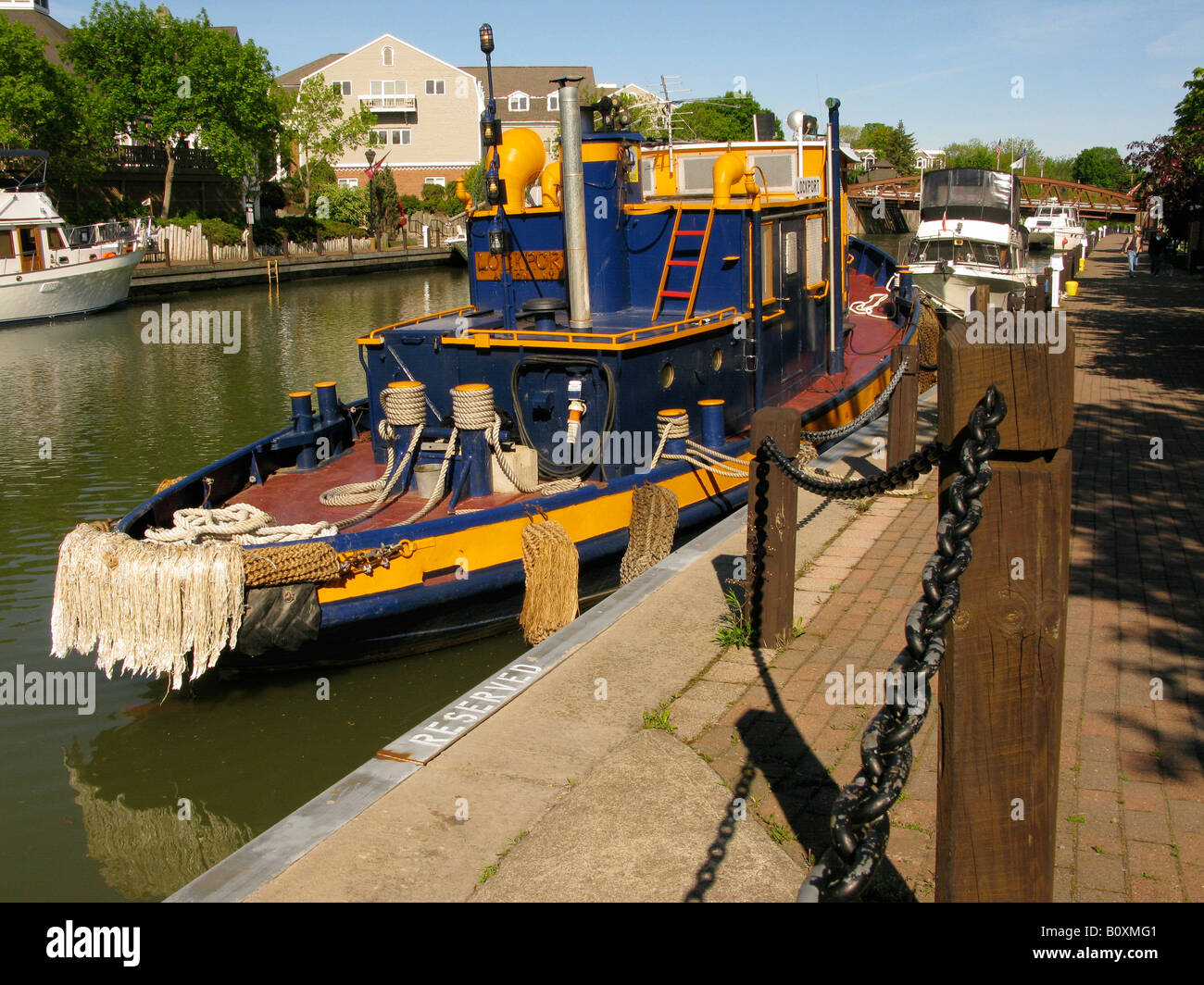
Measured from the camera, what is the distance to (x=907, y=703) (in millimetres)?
2477

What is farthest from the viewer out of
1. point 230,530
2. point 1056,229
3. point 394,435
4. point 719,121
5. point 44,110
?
point 719,121

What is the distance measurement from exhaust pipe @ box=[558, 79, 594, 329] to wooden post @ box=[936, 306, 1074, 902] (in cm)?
749

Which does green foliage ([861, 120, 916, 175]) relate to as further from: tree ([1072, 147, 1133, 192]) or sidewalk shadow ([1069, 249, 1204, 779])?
sidewalk shadow ([1069, 249, 1204, 779])

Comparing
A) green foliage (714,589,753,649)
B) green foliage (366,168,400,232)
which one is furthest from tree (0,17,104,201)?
green foliage (714,589,753,649)

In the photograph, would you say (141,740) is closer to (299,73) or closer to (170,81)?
(170,81)

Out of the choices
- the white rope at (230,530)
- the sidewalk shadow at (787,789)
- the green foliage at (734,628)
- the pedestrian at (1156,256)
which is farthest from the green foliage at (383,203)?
the sidewalk shadow at (787,789)

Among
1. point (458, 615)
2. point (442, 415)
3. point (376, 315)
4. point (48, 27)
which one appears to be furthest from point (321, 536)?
point (48, 27)

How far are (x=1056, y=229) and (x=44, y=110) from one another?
40723mm

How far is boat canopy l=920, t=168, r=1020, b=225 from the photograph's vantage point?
28.8 metres

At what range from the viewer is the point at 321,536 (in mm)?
7871

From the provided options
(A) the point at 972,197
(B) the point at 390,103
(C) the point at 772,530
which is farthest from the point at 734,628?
(B) the point at 390,103

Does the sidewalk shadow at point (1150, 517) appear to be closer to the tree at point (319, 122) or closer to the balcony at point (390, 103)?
the tree at point (319, 122)
